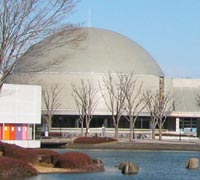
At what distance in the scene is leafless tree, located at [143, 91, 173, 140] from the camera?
88.9 metres

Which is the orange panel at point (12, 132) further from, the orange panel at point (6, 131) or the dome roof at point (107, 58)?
the dome roof at point (107, 58)

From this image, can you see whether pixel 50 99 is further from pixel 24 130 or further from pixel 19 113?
pixel 19 113

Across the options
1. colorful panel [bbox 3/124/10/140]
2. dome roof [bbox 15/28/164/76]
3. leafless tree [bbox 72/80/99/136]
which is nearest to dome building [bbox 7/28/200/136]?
dome roof [bbox 15/28/164/76]

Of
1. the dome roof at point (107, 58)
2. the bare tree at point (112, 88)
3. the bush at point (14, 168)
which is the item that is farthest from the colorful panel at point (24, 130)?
the dome roof at point (107, 58)

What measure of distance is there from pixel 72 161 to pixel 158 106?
60416 millimetres

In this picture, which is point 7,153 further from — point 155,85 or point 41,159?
point 155,85

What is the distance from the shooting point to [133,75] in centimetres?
10712

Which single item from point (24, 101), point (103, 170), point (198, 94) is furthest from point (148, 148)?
point (198, 94)

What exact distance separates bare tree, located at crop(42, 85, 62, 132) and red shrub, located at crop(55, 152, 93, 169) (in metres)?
63.8

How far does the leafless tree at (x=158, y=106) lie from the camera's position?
88875mm

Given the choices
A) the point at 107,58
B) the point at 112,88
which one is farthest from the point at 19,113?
the point at 107,58

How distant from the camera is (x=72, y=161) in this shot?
31906 millimetres

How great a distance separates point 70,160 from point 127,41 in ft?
287

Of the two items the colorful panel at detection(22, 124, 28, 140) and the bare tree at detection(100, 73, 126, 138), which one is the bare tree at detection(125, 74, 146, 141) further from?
the colorful panel at detection(22, 124, 28, 140)
